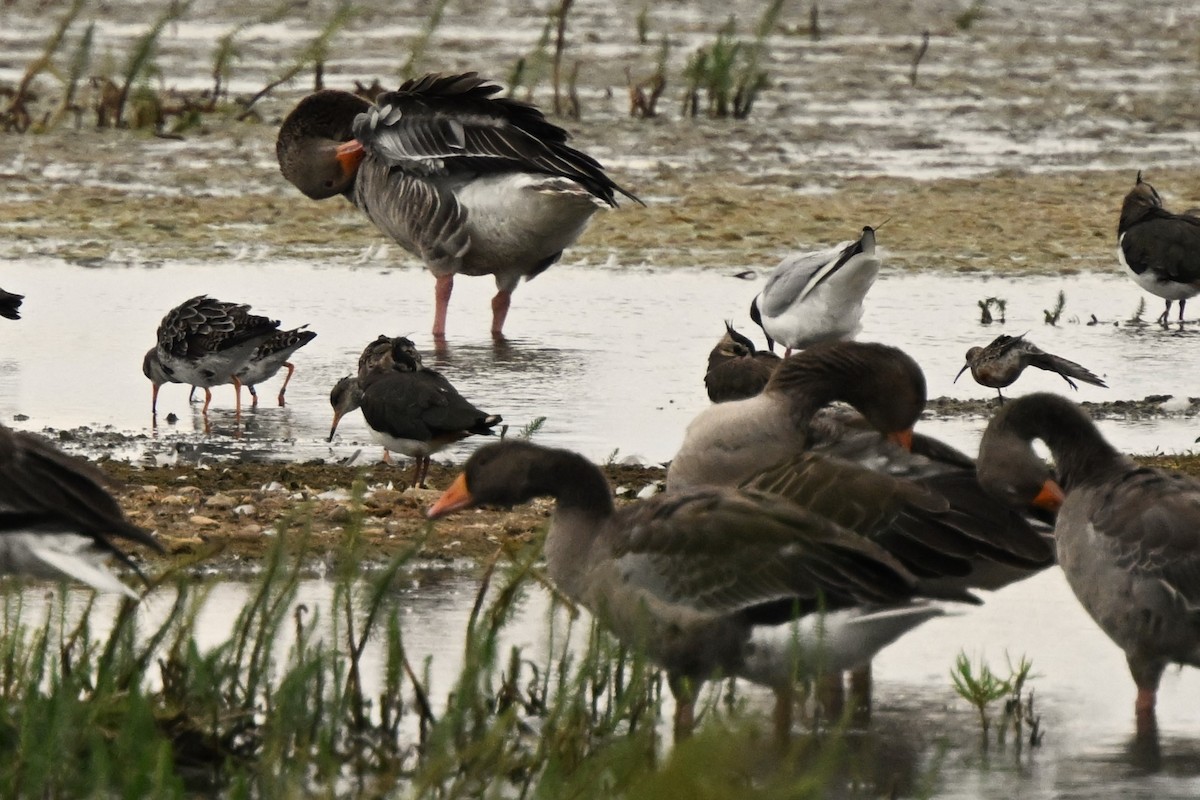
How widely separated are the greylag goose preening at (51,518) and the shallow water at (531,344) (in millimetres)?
4266

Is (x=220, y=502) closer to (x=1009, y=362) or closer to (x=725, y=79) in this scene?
Answer: (x=1009, y=362)

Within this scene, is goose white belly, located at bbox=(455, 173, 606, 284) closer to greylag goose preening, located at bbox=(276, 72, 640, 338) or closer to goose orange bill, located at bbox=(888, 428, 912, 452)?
greylag goose preening, located at bbox=(276, 72, 640, 338)

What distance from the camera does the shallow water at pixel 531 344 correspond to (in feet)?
34.4

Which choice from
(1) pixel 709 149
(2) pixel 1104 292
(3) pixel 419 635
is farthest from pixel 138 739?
(1) pixel 709 149

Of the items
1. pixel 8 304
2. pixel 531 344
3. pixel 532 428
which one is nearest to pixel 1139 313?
pixel 531 344

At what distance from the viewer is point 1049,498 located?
634cm

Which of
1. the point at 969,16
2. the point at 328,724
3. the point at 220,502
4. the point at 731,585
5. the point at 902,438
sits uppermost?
the point at 969,16

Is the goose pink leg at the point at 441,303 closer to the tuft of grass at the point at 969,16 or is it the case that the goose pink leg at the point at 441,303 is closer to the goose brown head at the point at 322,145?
the goose brown head at the point at 322,145

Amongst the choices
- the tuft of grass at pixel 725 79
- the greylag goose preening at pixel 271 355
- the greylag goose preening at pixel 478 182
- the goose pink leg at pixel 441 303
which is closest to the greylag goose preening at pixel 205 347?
the greylag goose preening at pixel 271 355

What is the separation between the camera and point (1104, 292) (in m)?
14.8

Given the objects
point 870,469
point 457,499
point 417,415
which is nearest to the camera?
point 457,499

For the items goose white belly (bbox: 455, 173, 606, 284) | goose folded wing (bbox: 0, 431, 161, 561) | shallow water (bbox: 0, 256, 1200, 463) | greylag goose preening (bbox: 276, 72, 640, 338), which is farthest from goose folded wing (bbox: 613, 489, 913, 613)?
goose white belly (bbox: 455, 173, 606, 284)

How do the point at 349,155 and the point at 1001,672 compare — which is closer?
the point at 1001,672

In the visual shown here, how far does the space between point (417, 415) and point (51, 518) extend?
383 centimetres
